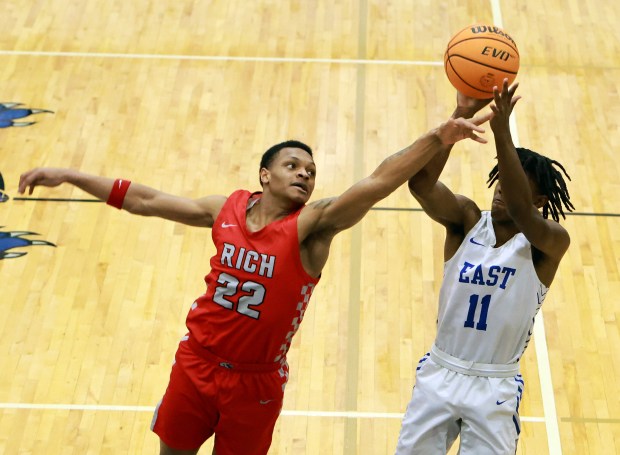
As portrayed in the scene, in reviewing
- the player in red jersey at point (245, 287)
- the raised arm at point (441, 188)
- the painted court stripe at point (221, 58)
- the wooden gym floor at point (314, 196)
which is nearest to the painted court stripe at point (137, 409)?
the wooden gym floor at point (314, 196)

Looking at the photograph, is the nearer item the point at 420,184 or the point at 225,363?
the point at 420,184

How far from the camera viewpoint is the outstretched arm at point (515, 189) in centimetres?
511

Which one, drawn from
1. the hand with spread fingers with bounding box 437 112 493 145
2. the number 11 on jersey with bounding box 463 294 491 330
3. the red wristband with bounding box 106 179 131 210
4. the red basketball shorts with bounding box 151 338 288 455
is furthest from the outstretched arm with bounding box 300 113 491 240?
the red wristband with bounding box 106 179 131 210

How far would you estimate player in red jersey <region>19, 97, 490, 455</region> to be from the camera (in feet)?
18.6

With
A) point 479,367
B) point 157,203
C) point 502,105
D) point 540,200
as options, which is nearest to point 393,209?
point 157,203

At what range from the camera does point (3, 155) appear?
33.1 ft

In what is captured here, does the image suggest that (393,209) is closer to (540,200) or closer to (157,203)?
(157,203)

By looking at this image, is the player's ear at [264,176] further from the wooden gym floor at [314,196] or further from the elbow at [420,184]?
the wooden gym floor at [314,196]

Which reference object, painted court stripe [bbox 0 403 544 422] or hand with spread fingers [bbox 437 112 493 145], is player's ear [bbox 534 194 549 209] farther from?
painted court stripe [bbox 0 403 544 422]

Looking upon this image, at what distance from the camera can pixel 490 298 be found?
5.51 meters

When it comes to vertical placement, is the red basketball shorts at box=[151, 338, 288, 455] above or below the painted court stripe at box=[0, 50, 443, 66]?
above

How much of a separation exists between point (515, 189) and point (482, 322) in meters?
0.76

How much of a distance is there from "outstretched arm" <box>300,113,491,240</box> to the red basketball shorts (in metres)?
0.86

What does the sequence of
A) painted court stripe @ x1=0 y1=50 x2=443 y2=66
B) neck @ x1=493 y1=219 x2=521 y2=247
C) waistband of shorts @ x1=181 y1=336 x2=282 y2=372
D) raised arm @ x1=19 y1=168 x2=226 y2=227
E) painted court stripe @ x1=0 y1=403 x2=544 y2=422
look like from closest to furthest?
neck @ x1=493 y1=219 x2=521 y2=247 < waistband of shorts @ x1=181 y1=336 x2=282 y2=372 < raised arm @ x1=19 y1=168 x2=226 y2=227 < painted court stripe @ x1=0 y1=403 x2=544 y2=422 < painted court stripe @ x1=0 y1=50 x2=443 y2=66
